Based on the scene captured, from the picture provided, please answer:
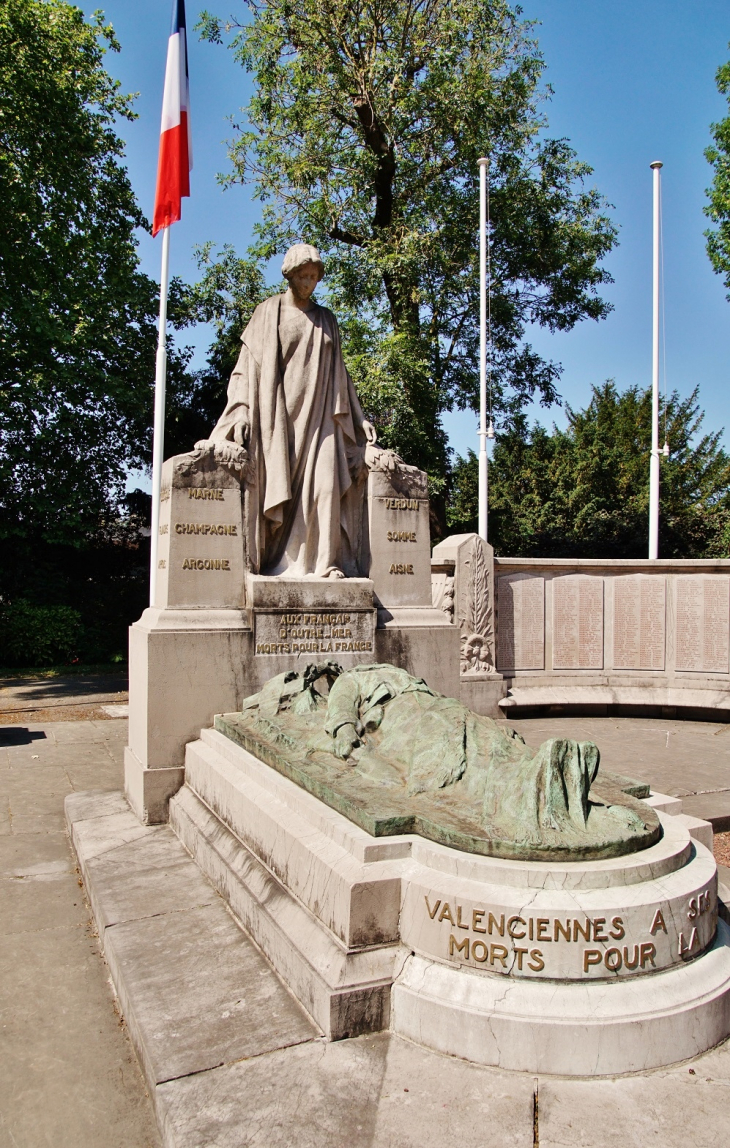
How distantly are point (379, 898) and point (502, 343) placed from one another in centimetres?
1758

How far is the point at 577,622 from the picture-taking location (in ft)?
31.9

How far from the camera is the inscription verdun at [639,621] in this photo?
9.59 meters

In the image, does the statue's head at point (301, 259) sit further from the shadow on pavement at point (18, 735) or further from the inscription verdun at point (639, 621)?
the inscription verdun at point (639, 621)

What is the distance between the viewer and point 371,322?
16.5 m

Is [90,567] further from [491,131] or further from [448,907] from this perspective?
[448,907]

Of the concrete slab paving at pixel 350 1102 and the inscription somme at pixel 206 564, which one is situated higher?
the inscription somme at pixel 206 564

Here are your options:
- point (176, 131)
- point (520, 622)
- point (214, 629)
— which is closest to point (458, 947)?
point (214, 629)

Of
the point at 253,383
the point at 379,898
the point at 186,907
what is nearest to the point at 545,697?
the point at 253,383

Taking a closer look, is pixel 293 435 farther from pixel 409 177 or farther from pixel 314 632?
pixel 409 177

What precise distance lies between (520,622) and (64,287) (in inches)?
411

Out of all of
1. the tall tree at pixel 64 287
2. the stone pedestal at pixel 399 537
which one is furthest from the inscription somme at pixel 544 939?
the tall tree at pixel 64 287

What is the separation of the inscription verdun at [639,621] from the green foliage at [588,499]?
9.01 meters

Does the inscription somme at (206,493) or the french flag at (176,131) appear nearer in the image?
the inscription somme at (206,493)

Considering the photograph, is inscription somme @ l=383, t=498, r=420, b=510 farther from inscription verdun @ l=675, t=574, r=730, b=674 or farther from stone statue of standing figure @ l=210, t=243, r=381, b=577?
inscription verdun @ l=675, t=574, r=730, b=674
